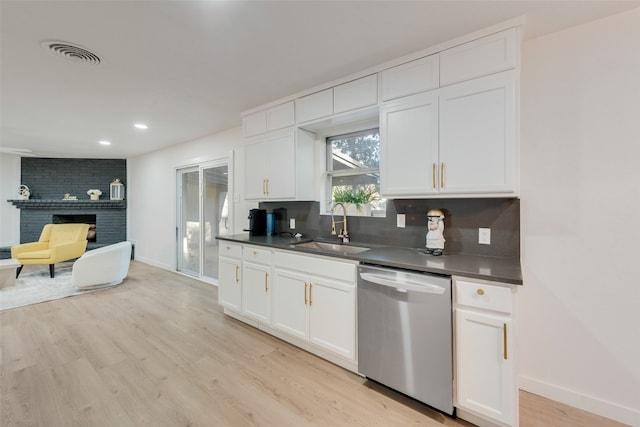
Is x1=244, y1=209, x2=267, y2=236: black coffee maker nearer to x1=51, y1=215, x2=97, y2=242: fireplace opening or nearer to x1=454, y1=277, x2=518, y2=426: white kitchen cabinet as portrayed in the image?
x1=454, y1=277, x2=518, y2=426: white kitchen cabinet

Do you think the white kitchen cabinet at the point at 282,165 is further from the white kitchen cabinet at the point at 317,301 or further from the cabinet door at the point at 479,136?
the cabinet door at the point at 479,136

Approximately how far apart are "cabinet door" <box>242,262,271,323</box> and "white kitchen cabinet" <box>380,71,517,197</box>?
146 cm

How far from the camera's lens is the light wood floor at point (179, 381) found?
1.72 meters

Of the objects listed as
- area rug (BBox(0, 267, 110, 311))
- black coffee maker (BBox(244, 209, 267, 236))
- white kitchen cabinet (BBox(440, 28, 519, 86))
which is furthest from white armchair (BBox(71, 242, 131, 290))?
white kitchen cabinet (BBox(440, 28, 519, 86))

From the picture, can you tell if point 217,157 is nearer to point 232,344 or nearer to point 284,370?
point 232,344

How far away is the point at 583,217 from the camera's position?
5.93 ft

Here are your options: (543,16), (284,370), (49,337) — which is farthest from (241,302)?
(543,16)

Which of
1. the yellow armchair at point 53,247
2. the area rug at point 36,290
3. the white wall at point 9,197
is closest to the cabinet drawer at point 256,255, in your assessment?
the area rug at point 36,290

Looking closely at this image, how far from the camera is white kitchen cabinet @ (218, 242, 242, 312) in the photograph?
305 centimetres

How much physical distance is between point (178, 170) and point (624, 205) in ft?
19.5

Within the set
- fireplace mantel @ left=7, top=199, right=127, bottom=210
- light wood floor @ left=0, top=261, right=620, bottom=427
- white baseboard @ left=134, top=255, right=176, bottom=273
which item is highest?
fireplace mantel @ left=7, top=199, right=127, bottom=210

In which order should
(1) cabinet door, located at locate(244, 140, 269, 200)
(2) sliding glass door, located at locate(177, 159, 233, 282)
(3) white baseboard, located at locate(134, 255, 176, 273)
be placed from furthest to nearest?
(3) white baseboard, located at locate(134, 255, 176, 273), (2) sliding glass door, located at locate(177, 159, 233, 282), (1) cabinet door, located at locate(244, 140, 269, 200)

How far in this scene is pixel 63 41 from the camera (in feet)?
6.47

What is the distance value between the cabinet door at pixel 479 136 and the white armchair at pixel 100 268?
4809 mm
